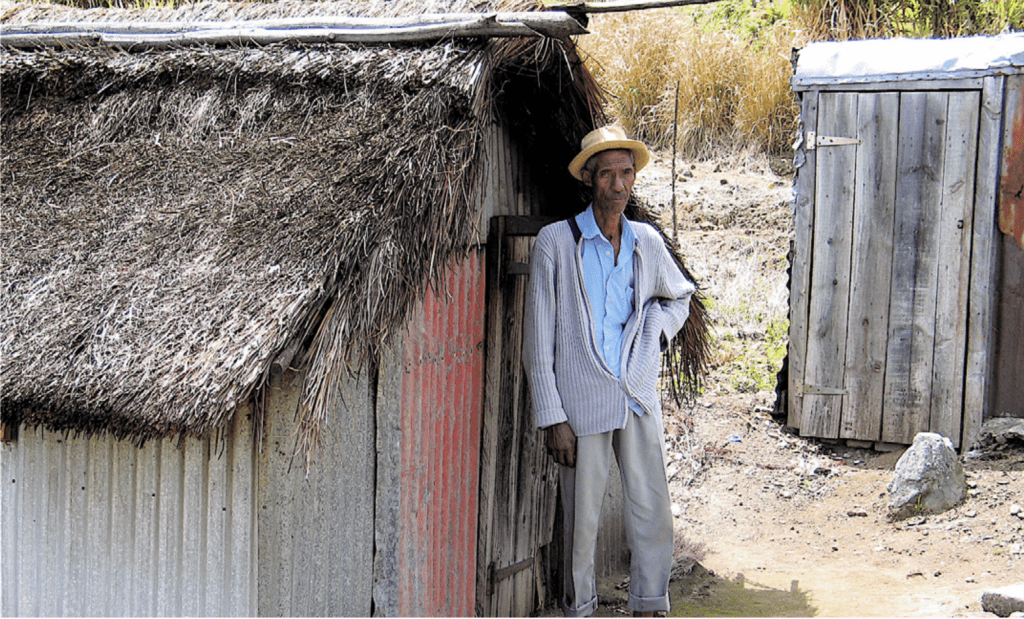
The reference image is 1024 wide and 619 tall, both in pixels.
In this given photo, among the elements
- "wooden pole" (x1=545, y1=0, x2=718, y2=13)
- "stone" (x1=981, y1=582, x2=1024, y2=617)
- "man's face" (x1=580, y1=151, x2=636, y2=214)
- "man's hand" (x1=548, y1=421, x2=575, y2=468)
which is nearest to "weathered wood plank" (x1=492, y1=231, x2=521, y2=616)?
"man's hand" (x1=548, y1=421, x2=575, y2=468)

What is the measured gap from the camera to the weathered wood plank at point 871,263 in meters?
7.07

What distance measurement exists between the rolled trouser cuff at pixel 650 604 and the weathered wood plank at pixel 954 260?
348 centimetres

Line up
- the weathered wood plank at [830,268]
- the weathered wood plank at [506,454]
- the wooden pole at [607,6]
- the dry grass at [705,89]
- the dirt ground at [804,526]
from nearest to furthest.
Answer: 1. the wooden pole at [607,6]
2. the weathered wood plank at [506,454]
3. the dirt ground at [804,526]
4. the weathered wood plank at [830,268]
5. the dry grass at [705,89]

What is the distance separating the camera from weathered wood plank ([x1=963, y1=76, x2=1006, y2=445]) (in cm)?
678

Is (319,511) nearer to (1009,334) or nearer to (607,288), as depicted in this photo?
(607,288)

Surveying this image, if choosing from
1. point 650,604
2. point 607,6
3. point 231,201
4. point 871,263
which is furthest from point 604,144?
point 871,263

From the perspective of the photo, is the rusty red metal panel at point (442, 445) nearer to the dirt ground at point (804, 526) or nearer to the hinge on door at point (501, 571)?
the hinge on door at point (501, 571)

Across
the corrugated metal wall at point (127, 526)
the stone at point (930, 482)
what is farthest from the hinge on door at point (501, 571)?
the stone at point (930, 482)

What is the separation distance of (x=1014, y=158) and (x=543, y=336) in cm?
421

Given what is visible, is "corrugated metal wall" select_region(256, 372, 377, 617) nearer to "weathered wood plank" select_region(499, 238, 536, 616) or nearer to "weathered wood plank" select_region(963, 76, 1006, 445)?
"weathered wood plank" select_region(499, 238, 536, 616)

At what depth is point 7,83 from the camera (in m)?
5.04

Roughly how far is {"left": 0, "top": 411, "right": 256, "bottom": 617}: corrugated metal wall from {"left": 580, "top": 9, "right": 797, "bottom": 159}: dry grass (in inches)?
296

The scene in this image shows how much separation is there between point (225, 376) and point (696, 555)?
11.8ft

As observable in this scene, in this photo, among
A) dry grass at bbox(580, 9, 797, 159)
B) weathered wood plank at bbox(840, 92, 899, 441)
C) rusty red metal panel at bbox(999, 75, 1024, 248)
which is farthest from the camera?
dry grass at bbox(580, 9, 797, 159)
